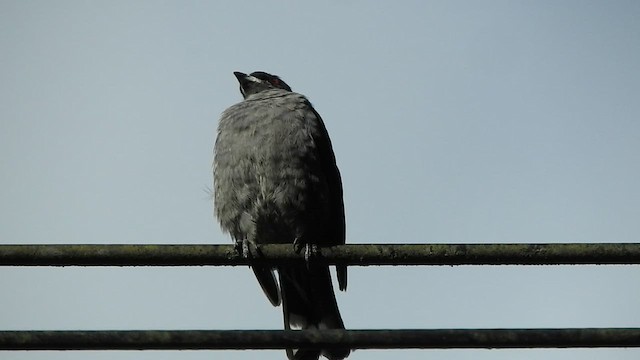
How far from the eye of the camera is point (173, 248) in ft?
12.4

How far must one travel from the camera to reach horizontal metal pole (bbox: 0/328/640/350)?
339cm

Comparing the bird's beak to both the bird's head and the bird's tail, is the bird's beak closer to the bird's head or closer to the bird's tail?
the bird's head

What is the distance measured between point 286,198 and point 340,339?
3.47 metres

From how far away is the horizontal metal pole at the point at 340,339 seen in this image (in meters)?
3.39

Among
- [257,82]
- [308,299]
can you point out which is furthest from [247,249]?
[257,82]

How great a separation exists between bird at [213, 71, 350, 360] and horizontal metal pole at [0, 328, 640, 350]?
3280mm

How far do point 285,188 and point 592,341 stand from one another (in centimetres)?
371

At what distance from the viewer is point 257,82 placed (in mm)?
8789

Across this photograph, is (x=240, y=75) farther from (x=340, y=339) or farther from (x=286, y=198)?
(x=340, y=339)

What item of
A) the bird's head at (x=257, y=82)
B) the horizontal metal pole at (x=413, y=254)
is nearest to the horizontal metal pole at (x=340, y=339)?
the horizontal metal pole at (x=413, y=254)

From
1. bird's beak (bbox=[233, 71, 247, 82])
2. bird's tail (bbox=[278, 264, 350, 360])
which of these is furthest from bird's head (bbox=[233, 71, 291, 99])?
bird's tail (bbox=[278, 264, 350, 360])

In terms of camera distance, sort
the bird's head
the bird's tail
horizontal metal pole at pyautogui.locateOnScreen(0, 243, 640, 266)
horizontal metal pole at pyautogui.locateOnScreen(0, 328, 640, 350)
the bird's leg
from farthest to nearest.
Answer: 1. the bird's head
2. the bird's tail
3. the bird's leg
4. horizontal metal pole at pyautogui.locateOnScreen(0, 243, 640, 266)
5. horizontal metal pole at pyautogui.locateOnScreen(0, 328, 640, 350)

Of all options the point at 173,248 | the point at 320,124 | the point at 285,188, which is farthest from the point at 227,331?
the point at 320,124

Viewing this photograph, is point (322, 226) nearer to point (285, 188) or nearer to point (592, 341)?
point (285, 188)
